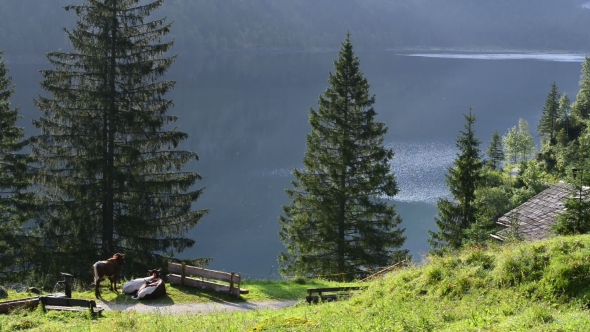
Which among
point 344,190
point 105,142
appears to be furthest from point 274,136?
point 105,142

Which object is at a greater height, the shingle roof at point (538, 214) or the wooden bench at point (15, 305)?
the shingle roof at point (538, 214)

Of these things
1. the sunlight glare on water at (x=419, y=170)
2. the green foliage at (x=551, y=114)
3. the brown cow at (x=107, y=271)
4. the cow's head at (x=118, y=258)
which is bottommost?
the brown cow at (x=107, y=271)

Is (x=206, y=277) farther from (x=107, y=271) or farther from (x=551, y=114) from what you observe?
(x=551, y=114)

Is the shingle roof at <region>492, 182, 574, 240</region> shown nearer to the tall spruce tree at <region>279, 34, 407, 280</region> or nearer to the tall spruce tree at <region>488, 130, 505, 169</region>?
the tall spruce tree at <region>279, 34, 407, 280</region>

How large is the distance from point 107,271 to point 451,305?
10.4 metres

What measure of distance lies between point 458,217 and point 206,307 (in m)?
20.7

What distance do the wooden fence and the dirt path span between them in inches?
30.8

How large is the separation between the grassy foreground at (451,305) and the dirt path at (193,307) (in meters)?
1.35

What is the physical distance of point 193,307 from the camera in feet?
51.1

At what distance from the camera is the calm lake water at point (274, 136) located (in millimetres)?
60469

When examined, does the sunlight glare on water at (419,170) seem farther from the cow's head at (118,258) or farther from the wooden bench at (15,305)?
the wooden bench at (15,305)

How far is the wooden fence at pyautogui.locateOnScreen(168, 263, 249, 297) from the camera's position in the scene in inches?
667

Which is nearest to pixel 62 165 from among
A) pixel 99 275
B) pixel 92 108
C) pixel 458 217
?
pixel 92 108

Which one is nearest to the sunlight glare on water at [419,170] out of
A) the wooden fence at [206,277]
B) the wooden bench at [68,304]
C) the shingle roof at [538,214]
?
the shingle roof at [538,214]
